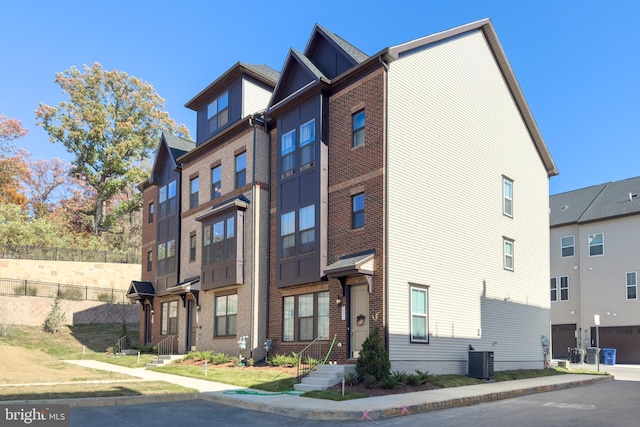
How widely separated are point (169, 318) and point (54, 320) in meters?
8.36

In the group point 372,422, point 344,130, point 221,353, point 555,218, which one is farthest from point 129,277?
point 372,422

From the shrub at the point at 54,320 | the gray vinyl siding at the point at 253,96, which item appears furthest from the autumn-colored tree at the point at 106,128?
the gray vinyl siding at the point at 253,96

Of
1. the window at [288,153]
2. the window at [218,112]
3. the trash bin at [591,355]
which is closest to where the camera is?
the window at [288,153]

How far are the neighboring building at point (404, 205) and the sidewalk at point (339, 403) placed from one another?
7.33 feet

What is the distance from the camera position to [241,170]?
23984 mm

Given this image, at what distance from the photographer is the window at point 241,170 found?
2370 cm

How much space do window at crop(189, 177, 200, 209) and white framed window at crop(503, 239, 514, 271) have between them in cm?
1352

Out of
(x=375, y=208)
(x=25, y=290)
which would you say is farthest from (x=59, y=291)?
(x=375, y=208)

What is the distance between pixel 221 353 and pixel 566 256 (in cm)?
2674

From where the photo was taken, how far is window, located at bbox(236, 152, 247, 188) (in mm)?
23700

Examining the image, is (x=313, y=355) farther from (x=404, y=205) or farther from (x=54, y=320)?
(x=54, y=320)

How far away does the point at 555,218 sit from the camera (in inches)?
1642

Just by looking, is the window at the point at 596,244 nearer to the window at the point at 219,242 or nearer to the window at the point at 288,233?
the window at the point at 288,233

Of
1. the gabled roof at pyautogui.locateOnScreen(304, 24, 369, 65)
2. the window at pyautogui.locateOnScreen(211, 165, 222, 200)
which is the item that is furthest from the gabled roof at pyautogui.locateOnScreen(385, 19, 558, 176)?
the window at pyautogui.locateOnScreen(211, 165, 222, 200)
